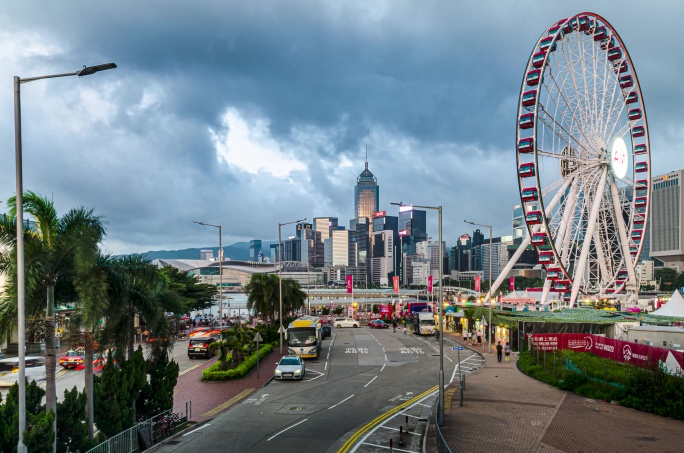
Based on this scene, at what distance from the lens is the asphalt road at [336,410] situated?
20.5 meters

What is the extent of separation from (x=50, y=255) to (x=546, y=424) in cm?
1839

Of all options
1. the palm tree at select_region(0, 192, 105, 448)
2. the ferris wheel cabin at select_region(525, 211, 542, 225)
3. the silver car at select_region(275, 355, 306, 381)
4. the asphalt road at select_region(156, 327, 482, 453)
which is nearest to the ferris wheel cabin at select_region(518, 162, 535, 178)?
the ferris wheel cabin at select_region(525, 211, 542, 225)

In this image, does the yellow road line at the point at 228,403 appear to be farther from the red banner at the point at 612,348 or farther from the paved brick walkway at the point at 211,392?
the red banner at the point at 612,348

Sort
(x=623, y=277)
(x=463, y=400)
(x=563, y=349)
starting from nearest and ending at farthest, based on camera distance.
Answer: (x=463, y=400) → (x=563, y=349) → (x=623, y=277)

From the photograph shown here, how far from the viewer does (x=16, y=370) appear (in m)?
35.6

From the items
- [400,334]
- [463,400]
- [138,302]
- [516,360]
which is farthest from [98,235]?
[400,334]

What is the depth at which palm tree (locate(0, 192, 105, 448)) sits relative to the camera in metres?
16.3

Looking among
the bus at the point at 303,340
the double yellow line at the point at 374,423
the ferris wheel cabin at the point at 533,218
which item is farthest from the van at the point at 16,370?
the ferris wheel cabin at the point at 533,218

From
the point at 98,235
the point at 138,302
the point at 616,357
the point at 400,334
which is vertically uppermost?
the point at 98,235

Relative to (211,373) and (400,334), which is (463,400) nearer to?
(211,373)

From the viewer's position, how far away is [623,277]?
77750 millimetres

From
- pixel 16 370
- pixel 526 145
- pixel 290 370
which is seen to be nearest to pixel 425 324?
pixel 526 145

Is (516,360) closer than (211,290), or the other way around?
(516,360)

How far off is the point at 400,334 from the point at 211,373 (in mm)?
37058
